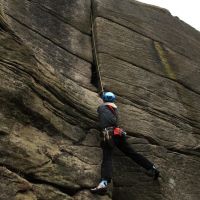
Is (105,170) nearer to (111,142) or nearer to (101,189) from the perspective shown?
(101,189)

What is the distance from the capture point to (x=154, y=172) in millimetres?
12578

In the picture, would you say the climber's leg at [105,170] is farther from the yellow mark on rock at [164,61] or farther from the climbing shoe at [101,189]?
the yellow mark on rock at [164,61]

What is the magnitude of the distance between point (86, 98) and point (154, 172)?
10.00ft

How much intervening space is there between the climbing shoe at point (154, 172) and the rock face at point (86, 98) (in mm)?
159

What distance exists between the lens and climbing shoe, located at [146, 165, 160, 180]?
12531 mm

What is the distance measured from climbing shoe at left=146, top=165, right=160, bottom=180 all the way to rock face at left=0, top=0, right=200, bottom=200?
0.16 meters

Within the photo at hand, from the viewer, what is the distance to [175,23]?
2355 cm

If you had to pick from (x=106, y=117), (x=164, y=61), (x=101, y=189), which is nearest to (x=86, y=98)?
(x=106, y=117)

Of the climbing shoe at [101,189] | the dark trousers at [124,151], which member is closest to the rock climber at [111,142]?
the dark trousers at [124,151]

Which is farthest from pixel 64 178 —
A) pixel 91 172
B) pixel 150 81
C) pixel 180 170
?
pixel 150 81

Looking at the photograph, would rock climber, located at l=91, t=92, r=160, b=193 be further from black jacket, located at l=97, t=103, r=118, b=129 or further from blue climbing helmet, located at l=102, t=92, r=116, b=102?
blue climbing helmet, located at l=102, t=92, r=116, b=102

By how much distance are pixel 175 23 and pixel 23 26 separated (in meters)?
9.73

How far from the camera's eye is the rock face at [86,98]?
11094mm

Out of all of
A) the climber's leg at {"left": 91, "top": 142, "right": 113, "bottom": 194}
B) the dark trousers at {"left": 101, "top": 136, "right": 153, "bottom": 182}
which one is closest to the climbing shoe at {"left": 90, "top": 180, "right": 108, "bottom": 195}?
the climber's leg at {"left": 91, "top": 142, "right": 113, "bottom": 194}
